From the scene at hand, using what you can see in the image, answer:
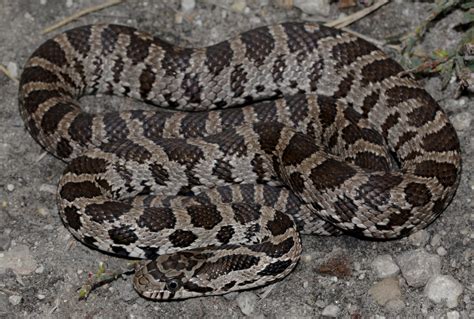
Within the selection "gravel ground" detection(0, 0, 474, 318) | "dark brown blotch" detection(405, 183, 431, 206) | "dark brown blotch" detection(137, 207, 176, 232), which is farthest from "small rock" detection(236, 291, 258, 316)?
"dark brown blotch" detection(405, 183, 431, 206)

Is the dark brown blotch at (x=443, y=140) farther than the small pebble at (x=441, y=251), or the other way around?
the dark brown blotch at (x=443, y=140)

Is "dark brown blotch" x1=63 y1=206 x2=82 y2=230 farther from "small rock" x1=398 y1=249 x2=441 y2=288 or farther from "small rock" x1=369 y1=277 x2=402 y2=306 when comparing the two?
"small rock" x1=398 y1=249 x2=441 y2=288

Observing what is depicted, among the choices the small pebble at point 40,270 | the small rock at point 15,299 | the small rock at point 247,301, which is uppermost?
the small rock at point 247,301

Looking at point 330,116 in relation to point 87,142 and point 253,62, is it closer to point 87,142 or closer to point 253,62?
point 253,62

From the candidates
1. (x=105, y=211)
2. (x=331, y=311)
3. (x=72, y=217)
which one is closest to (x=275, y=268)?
(x=331, y=311)

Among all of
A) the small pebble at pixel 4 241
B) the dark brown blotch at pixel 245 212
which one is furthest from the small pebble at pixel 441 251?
the small pebble at pixel 4 241

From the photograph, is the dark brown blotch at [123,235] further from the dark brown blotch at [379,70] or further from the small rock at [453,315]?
the dark brown blotch at [379,70]
